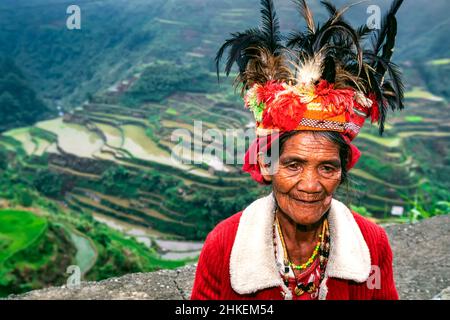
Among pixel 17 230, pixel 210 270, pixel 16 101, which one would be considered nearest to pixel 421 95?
pixel 17 230

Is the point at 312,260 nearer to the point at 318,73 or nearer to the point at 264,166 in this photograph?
the point at 264,166

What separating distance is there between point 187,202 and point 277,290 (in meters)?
20.3

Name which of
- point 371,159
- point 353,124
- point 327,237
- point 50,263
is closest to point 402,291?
point 327,237

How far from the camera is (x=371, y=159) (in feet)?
68.6

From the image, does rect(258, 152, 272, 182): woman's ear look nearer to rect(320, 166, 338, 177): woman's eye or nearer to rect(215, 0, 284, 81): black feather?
rect(320, 166, 338, 177): woman's eye

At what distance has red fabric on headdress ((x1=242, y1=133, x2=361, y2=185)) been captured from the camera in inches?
64.8

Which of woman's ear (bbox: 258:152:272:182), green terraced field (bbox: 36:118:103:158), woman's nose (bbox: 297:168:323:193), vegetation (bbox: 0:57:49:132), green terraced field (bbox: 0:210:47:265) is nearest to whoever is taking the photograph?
woman's nose (bbox: 297:168:323:193)

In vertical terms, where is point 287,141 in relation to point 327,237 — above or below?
above

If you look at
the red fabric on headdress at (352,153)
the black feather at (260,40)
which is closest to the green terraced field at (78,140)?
the black feather at (260,40)

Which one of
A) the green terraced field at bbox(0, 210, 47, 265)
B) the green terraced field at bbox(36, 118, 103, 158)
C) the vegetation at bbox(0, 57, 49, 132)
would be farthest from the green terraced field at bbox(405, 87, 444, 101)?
the vegetation at bbox(0, 57, 49, 132)

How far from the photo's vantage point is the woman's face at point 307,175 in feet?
5.17

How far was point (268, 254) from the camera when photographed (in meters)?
1.70

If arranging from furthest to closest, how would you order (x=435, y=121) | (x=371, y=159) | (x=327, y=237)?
(x=435, y=121), (x=371, y=159), (x=327, y=237)

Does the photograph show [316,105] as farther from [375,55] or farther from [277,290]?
[277,290]
